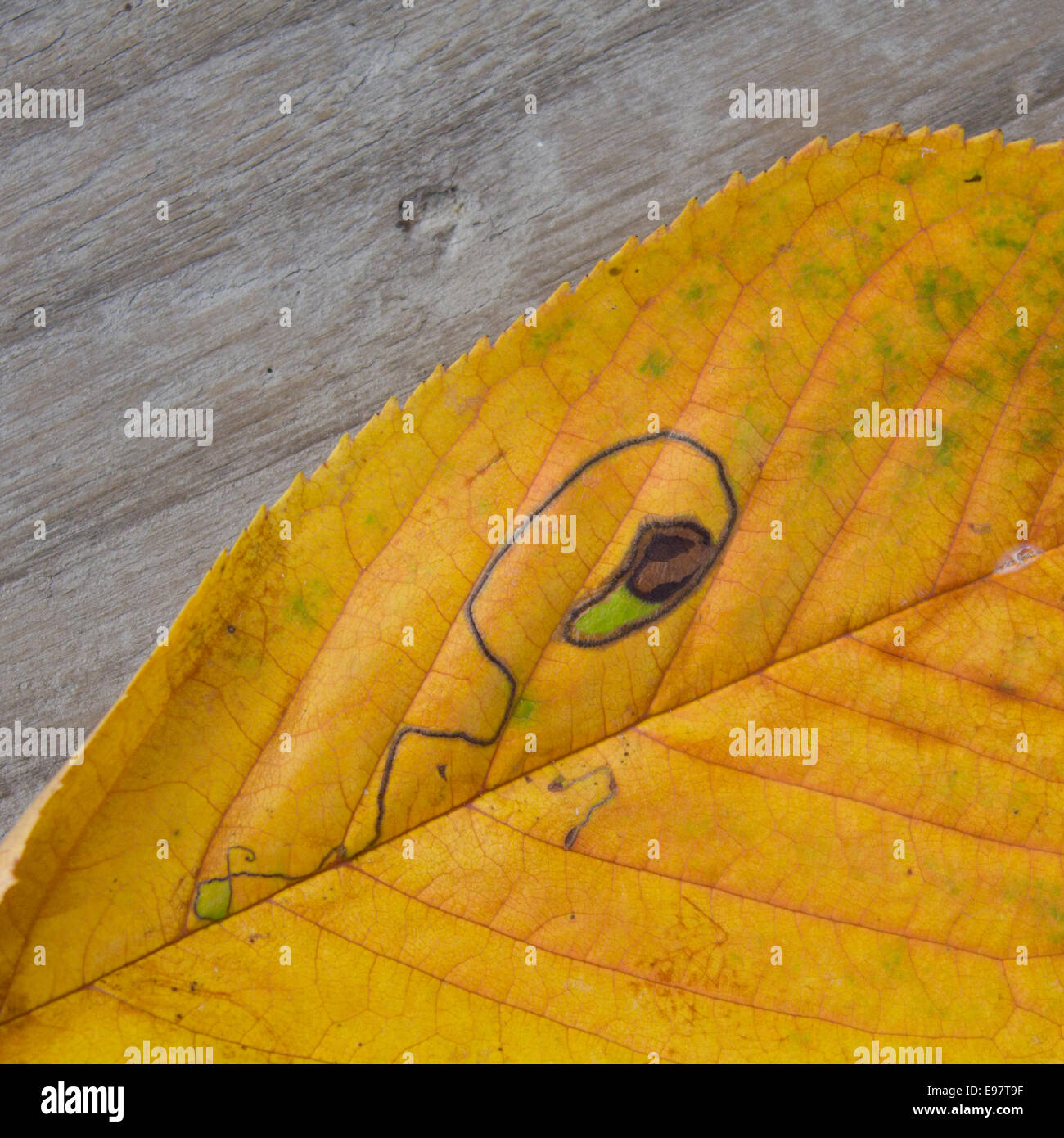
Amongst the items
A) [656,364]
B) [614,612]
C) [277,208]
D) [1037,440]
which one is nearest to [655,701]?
[614,612]

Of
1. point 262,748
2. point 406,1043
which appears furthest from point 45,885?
point 406,1043

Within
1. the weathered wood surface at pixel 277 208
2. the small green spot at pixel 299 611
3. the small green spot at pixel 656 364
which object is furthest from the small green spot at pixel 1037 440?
the small green spot at pixel 299 611

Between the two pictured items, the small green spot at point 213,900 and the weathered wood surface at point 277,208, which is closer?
the small green spot at point 213,900

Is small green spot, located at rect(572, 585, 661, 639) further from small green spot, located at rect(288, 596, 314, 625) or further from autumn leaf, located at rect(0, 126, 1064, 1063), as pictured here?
small green spot, located at rect(288, 596, 314, 625)

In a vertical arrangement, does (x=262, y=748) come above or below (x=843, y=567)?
below

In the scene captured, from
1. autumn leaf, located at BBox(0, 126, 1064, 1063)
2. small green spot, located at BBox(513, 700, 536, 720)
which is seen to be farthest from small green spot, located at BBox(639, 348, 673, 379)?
small green spot, located at BBox(513, 700, 536, 720)

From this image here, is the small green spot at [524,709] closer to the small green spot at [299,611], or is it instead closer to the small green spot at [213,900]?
the small green spot at [299,611]

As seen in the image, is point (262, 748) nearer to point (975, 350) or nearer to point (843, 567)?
point (843, 567)
